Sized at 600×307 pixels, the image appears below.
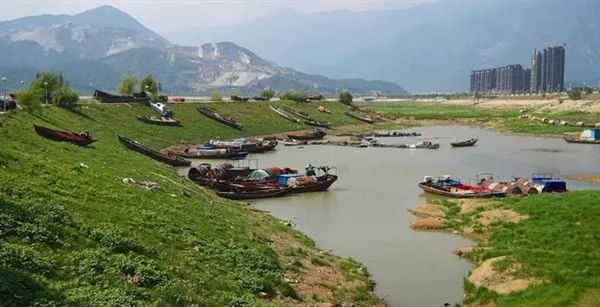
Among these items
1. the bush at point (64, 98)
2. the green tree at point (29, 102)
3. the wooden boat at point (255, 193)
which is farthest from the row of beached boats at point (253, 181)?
the bush at point (64, 98)

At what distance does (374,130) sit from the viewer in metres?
114

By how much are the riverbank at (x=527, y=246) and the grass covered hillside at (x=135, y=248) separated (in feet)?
14.5

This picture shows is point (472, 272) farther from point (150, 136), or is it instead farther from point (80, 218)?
point (150, 136)

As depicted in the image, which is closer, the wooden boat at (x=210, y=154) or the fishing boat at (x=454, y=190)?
the fishing boat at (x=454, y=190)

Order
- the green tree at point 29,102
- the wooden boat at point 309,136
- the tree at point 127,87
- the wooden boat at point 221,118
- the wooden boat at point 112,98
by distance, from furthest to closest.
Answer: the tree at point 127,87, the wooden boat at point 309,136, the wooden boat at point 221,118, the wooden boat at point 112,98, the green tree at point 29,102

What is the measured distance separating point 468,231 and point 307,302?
14.4 m

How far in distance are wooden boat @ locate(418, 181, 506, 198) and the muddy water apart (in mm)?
924

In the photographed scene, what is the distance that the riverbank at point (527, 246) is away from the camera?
18.0 m

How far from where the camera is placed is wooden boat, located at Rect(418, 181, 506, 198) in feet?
126

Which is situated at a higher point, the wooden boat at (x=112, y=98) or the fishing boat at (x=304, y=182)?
the wooden boat at (x=112, y=98)

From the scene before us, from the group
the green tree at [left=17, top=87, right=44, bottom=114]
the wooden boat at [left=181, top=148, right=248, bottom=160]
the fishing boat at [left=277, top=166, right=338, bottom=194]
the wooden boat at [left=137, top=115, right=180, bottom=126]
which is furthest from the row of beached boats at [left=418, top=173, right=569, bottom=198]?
the wooden boat at [left=137, top=115, right=180, bottom=126]

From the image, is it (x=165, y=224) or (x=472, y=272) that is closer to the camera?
(x=165, y=224)

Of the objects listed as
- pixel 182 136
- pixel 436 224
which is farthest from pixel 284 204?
pixel 182 136

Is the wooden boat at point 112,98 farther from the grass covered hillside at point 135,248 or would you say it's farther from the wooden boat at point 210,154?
the grass covered hillside at point 135,248
